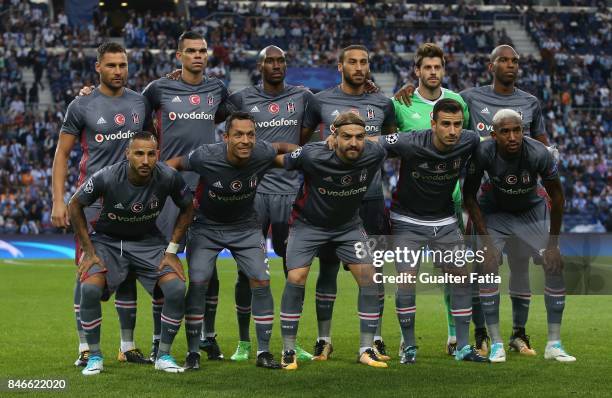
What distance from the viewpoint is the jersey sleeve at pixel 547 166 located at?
26.9 ft

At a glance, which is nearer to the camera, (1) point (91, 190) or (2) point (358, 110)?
(1) point (91, 190)

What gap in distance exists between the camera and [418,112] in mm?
8867

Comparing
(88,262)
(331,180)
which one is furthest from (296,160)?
(88,262)

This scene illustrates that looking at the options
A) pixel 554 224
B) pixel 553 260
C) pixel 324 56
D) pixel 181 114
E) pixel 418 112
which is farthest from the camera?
Result: pixel 324 56

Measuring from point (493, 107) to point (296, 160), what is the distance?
196 cm

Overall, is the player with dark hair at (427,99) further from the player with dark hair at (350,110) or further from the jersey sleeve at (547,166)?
the jersey sleeve at (547,166)

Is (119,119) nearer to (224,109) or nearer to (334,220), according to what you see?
(224,109)

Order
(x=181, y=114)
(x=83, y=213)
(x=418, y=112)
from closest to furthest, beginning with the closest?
(x=83, y=213), (x=181, y=114), (x=418, y=112)

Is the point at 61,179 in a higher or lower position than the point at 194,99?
lower

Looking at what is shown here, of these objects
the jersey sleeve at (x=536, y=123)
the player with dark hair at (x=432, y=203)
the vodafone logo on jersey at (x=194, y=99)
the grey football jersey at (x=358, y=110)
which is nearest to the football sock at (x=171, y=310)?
the vodafone logo on jersey at (x=194, y=99)

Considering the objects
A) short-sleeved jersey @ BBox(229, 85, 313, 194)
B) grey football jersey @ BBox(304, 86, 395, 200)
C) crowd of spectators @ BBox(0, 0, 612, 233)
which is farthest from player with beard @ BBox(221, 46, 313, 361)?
crowd of spectators @ BBox(0, 0, 612, 233)

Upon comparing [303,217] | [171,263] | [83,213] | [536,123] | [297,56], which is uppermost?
[536,123]

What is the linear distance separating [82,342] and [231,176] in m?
1.86

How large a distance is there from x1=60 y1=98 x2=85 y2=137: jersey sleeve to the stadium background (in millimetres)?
13112
